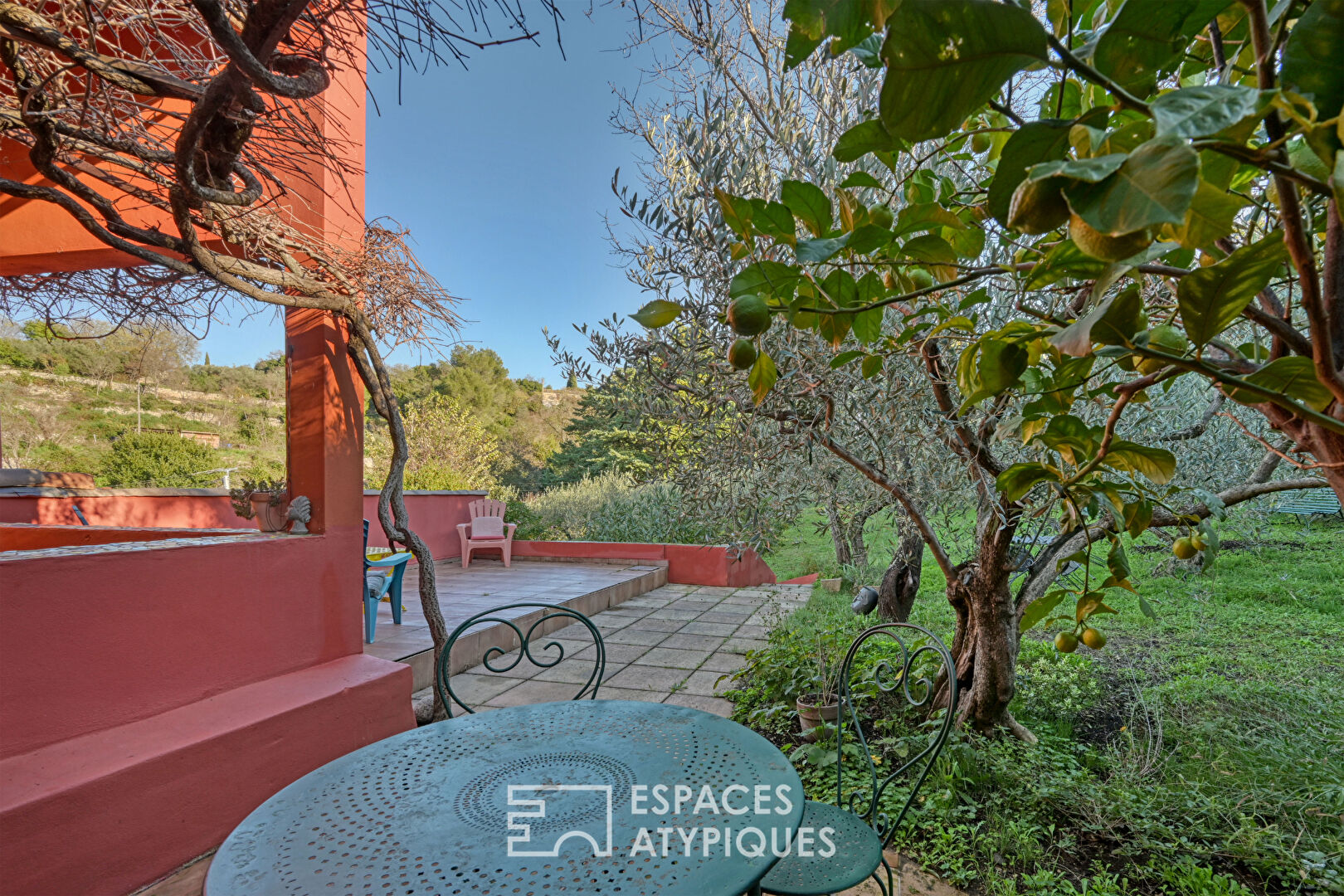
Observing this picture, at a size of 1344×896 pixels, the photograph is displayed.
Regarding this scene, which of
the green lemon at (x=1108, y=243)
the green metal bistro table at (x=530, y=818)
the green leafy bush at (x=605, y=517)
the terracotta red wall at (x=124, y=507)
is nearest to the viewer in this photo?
the green lemon at (x=1108, y=243)

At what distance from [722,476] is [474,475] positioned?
384 inches

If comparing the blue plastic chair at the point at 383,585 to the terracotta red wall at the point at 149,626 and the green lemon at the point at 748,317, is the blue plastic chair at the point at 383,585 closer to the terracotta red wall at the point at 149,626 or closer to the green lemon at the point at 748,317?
the terracotta red wall at the point at 149,626

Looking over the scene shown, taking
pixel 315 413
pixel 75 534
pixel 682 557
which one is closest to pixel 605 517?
pixel 682 557

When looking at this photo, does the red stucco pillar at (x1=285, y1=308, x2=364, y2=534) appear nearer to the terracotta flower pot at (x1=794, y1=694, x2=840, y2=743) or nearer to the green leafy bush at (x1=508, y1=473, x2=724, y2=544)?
the terracotta flower pot at (x1=794, y1=694, x2=840, y2=743)

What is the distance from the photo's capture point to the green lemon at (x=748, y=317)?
1.85 feet

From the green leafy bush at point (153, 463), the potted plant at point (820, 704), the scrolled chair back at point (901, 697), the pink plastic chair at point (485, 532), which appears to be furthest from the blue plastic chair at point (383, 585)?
the green leafy bush at point (153, 463)

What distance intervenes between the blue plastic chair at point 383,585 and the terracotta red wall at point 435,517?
273cm

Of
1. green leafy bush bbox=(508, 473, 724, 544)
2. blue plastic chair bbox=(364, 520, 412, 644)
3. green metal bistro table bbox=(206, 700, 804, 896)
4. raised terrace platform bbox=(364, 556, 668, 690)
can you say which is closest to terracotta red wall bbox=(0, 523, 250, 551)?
blue plastic chair bbox=(364, 520, 412, 644)

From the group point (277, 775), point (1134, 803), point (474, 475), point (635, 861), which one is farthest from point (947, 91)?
point (474, 475)

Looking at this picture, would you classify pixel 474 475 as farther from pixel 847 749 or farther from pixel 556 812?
pixel 556 812

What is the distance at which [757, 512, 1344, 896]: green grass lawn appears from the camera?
1.83 meters

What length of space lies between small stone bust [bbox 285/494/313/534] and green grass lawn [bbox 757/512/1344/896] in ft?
7.99

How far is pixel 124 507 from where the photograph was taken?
5.56 meters
